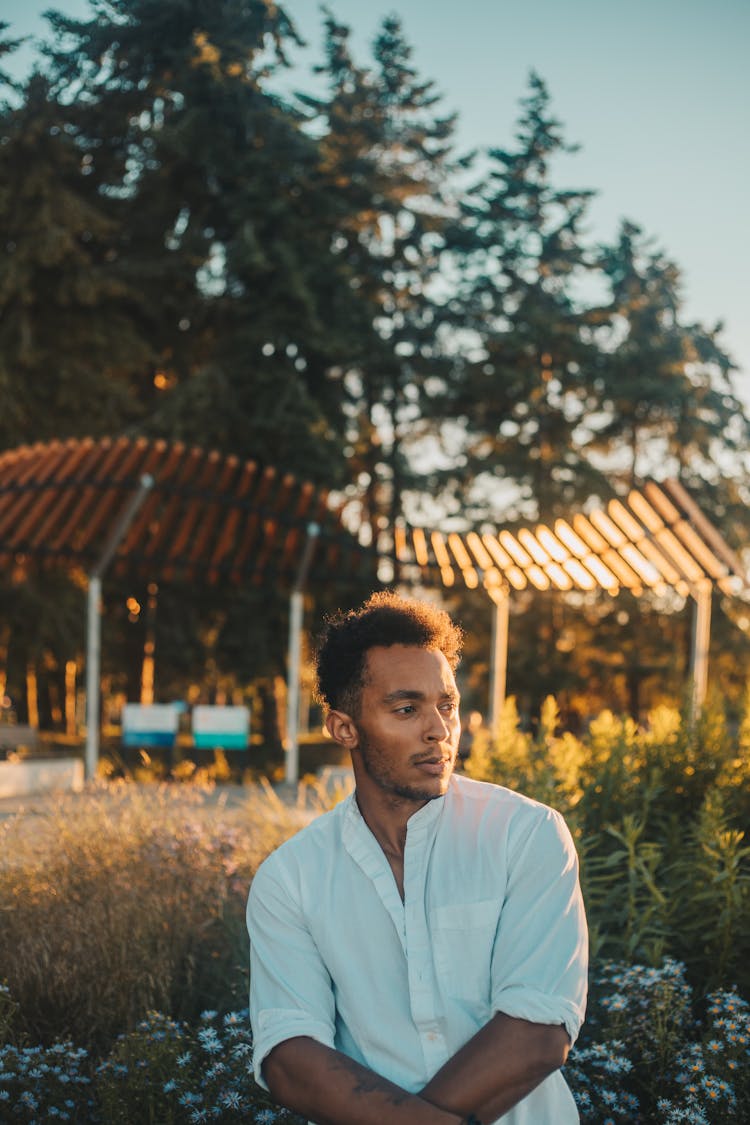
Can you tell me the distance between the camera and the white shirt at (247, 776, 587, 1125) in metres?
2.36

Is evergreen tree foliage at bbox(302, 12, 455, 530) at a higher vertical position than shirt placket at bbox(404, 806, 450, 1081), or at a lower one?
higher

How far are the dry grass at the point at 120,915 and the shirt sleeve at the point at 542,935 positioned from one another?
1.82m

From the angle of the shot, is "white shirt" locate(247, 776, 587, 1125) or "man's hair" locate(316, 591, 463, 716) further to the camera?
"man's hair" locate(316, 591, 463, 716)

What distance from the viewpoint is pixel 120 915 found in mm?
4414

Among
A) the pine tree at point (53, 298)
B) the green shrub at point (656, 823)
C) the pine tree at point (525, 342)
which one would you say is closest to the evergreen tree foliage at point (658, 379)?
the pine tree at point (525, 342)

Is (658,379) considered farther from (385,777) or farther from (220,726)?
(385,777)

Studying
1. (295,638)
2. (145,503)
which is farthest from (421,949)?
(295,638)

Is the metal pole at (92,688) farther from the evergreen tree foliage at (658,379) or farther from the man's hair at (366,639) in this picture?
the evergreen tree foliage at (658,379)

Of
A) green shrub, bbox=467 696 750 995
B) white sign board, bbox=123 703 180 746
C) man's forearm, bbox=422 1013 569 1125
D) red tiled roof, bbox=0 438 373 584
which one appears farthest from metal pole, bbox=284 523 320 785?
man's forearm, bbox=422 1013 569 1125

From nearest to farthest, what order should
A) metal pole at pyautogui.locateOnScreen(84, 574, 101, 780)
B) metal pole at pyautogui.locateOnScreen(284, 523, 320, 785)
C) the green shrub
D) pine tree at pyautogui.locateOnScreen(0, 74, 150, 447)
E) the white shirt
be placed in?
the white shirt → the green shrub → metal pole at pyautogui.locateOnScreen(84, 574, 101, 780) → metal pole at pyautogui.locateOnScreen(284, 523, 320, 785) → pine tree at pyautogui.locateOnScreen(0, 74, 150, 447)

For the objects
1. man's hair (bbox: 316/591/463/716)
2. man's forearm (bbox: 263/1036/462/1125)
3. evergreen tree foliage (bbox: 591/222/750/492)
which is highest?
evergreen tree foliage (bbox: 591/222/750/492)

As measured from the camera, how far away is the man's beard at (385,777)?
259 cm

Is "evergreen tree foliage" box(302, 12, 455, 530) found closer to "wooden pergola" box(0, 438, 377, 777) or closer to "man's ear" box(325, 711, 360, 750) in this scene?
"wooden pergola" box(0, 438, 377, 777)

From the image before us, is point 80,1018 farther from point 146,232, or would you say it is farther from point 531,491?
point 531,491
